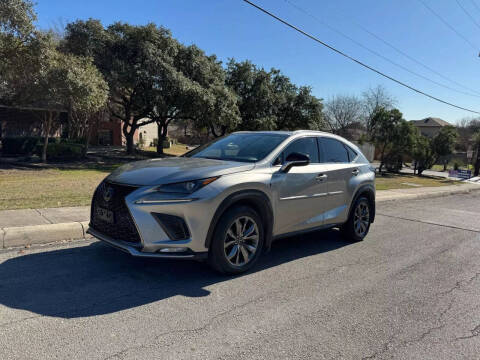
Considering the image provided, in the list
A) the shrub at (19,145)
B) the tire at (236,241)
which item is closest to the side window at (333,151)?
the tire at (236,241)

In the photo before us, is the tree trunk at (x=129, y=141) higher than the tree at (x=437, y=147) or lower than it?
lower

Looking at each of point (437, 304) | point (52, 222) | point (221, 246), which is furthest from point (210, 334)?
point (52, 222)

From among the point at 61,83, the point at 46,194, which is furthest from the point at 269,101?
the point at 46,194

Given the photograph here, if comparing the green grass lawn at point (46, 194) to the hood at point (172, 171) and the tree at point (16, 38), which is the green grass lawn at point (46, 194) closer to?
the hood at point (172, 171)

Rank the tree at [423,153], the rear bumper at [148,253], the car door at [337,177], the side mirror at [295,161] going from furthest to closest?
the tree at [423,153], the car door at [337,177], the side mirror at [295,161], the rear bumper at [148,253]

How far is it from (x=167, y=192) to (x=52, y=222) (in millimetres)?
2973

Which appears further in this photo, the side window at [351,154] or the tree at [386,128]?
the tree at [386,128]

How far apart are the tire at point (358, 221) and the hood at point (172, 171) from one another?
2498 millimetres

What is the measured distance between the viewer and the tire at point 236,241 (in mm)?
3941

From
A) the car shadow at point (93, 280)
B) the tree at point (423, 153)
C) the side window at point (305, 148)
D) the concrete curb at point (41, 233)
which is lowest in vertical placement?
the car shadow at point (93, 280)

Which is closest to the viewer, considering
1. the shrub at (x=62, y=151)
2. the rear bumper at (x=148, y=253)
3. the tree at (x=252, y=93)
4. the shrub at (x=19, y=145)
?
the rear bumper at (x=148, y=253)

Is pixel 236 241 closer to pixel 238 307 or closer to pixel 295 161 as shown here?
pixel 238 307

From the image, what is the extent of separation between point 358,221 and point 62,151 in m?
17.0

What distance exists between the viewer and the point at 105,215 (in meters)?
4.04
